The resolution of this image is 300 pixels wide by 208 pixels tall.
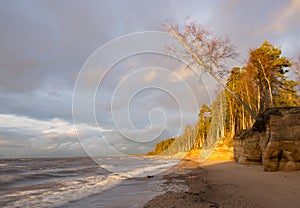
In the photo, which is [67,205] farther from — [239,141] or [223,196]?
[239,141]

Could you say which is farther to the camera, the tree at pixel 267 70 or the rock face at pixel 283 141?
the tree at pixel 267 70

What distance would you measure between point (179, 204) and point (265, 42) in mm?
35222

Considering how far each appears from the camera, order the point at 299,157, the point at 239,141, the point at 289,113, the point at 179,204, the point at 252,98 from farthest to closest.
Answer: the point at 252,98 < the point at 239,141 < the point at 289,113 < the point at 299,157 < the point at 179,204

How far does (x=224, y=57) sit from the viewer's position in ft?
55.4

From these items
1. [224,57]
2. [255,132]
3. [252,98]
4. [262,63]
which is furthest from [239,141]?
[252,98]

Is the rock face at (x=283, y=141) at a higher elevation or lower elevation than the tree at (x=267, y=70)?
lower

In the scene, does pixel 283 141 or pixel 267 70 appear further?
pixel 267 70

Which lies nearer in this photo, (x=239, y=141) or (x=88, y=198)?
(x=88, y=198)

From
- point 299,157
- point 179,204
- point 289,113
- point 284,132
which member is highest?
point 289,113

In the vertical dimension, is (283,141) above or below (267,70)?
below

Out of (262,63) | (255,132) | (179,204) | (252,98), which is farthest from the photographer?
(252,98)

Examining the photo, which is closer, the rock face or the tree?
the rock face

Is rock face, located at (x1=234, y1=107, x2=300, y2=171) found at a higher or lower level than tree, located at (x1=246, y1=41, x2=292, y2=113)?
lower

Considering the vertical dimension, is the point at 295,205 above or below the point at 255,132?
below
